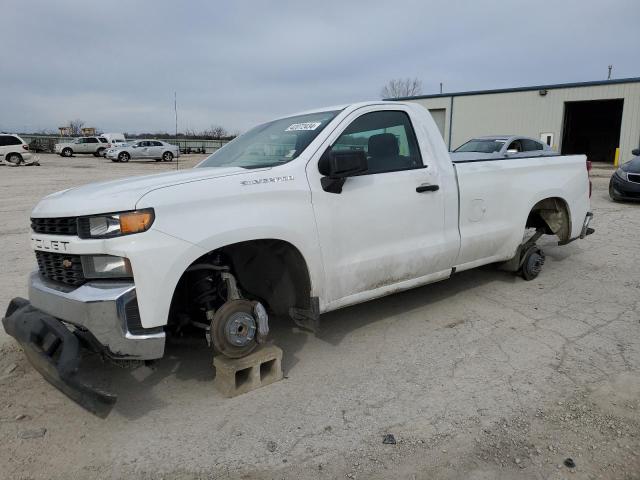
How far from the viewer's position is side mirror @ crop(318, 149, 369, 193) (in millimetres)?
3455

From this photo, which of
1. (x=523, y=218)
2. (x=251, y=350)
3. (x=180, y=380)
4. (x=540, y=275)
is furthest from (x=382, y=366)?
(x=540, y=275)

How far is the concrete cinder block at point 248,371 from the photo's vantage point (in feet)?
11.2

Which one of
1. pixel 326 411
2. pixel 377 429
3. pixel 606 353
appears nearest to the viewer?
pixel 377 429

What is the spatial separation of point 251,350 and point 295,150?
4.96 ft

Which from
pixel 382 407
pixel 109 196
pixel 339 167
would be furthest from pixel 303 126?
pixel 382 407

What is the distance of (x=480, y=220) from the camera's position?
15.9ft

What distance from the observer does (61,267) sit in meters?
3.12

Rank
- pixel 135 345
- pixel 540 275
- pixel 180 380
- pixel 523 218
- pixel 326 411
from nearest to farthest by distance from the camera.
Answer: pixel 135 345, pixel 326 411, pixel 180 380, pixel 523 218, pixel 540 275

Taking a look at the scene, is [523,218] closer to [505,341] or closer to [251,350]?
[505,341]

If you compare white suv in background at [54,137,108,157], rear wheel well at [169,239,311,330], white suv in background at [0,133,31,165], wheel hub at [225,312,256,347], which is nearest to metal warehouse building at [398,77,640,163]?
white suv in background at [0,133,31,165]

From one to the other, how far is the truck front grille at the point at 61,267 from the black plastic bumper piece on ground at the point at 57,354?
0.24 metres

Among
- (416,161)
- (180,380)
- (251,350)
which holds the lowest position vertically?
(180,380)

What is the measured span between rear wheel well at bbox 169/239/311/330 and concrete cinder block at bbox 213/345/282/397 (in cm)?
38

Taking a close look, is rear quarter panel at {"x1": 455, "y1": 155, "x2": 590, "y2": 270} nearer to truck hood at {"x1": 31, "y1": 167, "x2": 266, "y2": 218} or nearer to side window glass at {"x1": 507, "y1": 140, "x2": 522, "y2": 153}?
truck hood at {"x1": 31, "y1": 167, "x2": 266, "y2": 218}
